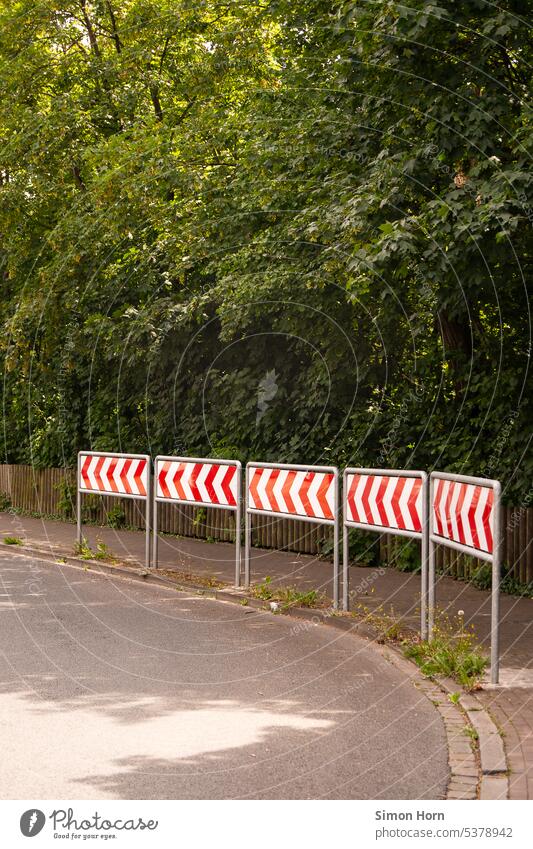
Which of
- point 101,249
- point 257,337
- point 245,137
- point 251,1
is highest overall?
point 251,1

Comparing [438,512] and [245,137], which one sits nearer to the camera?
[438,512]

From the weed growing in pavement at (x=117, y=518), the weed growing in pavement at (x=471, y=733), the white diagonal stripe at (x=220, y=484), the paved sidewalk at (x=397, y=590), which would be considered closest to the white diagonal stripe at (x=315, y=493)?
the paved sidewalk at (x=397, y=590)

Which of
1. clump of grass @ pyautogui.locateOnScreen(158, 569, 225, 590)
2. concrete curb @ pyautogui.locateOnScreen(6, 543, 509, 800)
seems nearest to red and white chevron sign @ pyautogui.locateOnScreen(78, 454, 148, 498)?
clump of grass @ pyautogui.locateOnScreen(158, 569, 225, 590)

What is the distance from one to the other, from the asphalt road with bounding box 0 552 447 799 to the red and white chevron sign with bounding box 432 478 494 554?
1166 millimetres

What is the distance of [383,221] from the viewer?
11.4m

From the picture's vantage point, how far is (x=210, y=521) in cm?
1795

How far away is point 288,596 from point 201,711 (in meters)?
4.33

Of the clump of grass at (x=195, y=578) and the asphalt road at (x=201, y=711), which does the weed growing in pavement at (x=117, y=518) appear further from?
the asphalt road at (x=201, y=711)

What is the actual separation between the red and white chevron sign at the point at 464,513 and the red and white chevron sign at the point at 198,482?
386 cm

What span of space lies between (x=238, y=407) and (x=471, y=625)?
26.9ft

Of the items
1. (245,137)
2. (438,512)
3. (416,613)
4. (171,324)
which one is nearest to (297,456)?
(171,324)

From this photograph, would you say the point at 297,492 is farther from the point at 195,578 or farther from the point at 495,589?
the point at 495,589
